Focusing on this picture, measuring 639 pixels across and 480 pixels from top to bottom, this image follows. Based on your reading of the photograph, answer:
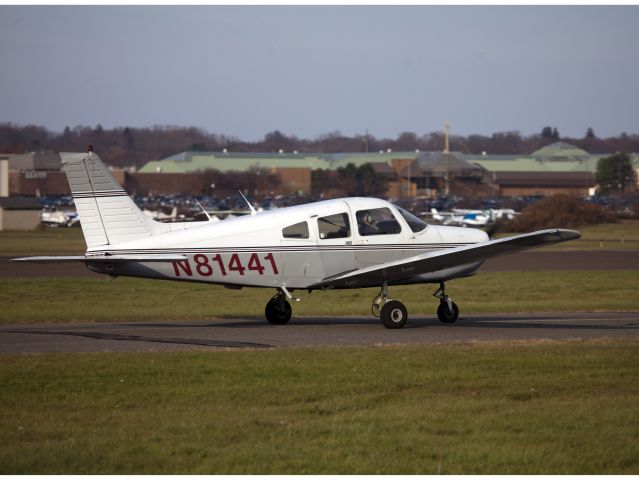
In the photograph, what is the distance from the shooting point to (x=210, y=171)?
13825 centimetres

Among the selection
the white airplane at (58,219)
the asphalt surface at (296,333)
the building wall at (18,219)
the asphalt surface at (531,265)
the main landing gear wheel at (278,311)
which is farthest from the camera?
the white airplane at (58,219)

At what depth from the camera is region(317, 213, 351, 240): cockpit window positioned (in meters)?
18.9

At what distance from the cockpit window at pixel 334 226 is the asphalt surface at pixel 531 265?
17449 mm

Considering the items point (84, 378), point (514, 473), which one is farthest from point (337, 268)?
point (514, 473)

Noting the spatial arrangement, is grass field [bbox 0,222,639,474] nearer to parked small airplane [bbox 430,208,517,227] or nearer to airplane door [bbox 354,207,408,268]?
airplane door [bbox 354,207,408,268]

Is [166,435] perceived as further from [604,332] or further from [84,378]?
[604,332]

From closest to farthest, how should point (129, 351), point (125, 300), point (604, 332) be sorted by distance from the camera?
point (129, 351) < point (604, 332) < point (125, 300)

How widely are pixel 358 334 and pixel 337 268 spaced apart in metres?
1.38

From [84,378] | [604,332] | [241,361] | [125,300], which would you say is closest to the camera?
[84,378]

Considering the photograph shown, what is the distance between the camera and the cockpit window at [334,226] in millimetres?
18906

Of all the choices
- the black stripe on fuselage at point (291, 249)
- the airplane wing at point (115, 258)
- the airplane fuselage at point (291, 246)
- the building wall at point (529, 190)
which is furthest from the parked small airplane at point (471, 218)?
the building wall at point (529, 190)

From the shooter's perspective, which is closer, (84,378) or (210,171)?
(84,378)

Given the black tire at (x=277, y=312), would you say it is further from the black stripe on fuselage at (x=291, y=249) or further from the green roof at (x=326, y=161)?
the green roof at (x=326, y=161)

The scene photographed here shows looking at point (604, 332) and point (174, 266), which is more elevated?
point (174, 266)
